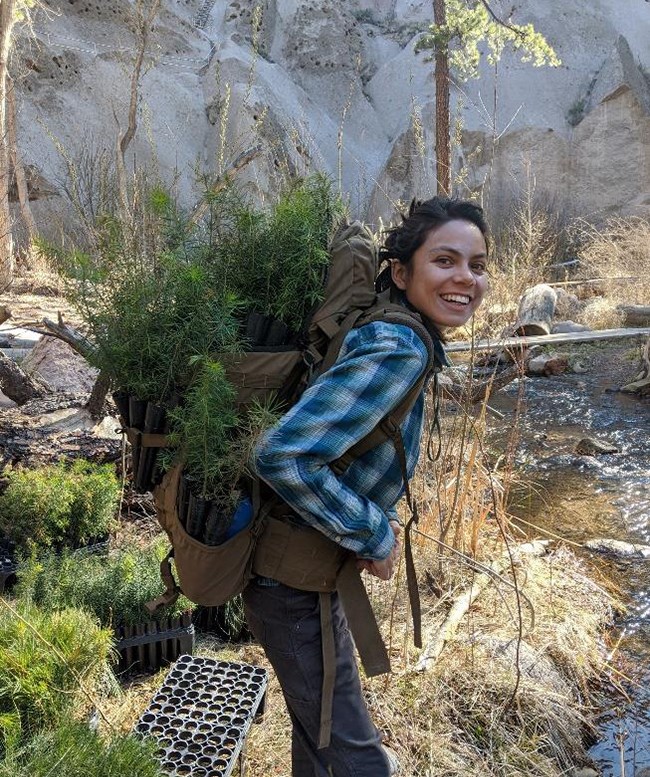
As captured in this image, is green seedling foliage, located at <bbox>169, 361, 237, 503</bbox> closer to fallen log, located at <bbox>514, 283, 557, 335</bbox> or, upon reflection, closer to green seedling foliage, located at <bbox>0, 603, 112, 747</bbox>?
green seedling foliage, located at <bbox>0, 603, 112, 747</bbox>

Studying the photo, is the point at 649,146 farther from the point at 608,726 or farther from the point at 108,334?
the point at 108,334

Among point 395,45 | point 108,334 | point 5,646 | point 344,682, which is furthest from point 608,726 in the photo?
point 395,45

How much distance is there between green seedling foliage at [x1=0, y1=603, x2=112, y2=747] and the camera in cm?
202

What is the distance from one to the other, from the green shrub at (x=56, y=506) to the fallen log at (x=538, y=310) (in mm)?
8245

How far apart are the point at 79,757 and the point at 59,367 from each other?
15.0 feet

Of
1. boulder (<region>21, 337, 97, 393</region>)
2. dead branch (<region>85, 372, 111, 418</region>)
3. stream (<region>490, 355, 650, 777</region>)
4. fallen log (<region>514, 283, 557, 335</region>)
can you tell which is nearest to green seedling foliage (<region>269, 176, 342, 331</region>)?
stream (<region>490, 355, 650, 777</region>)

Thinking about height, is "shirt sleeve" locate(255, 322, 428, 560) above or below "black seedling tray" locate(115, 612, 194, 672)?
above

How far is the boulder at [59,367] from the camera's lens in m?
5.75

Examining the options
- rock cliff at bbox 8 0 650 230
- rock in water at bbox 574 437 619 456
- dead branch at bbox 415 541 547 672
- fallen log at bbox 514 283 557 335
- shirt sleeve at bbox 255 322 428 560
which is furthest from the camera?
rock cliff at bbox 8 0 650 230

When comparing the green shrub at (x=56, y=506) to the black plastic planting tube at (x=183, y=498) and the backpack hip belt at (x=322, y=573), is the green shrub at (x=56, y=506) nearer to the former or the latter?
the black plastic planting tube at (x=183, y=498)

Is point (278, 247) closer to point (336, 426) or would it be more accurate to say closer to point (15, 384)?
Result: point (336, 426)

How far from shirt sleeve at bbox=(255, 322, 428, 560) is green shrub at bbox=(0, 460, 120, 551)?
6.85 feet

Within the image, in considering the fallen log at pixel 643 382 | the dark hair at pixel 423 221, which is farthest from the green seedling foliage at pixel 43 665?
the fallen log at pixel 643 382

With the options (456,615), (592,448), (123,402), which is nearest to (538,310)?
(592,448)
